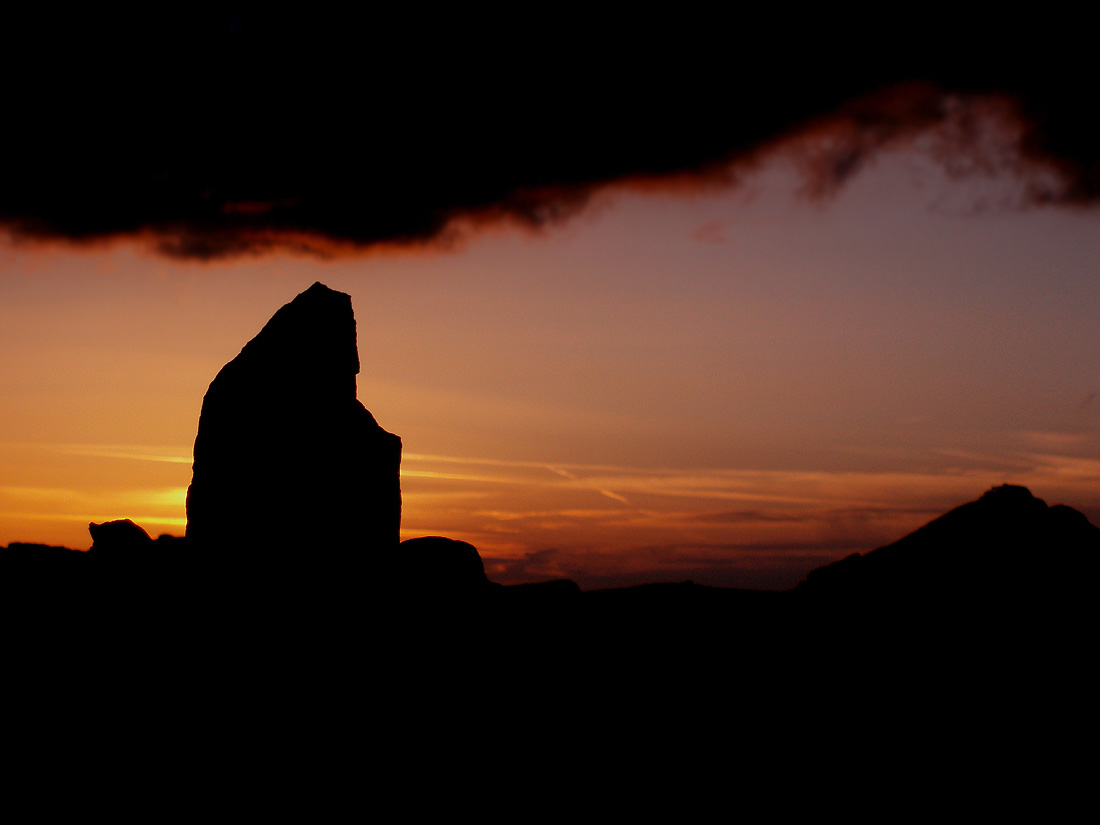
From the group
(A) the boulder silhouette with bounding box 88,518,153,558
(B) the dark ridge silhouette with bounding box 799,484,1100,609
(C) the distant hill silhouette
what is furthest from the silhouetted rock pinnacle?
(B) the dark ridge silhouette with bounding box 799,484,1100,609

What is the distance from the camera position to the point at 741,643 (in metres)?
35.1

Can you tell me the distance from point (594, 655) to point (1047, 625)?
14980 mm

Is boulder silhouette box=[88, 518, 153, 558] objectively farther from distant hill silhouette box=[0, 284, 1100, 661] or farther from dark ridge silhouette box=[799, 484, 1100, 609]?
dark ridge silhouette box=[799, 484, 1100, 609]

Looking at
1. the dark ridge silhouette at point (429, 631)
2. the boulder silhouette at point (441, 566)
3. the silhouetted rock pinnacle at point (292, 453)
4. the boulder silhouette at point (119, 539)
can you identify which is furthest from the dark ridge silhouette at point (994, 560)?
the boulder silhouette at point (119, 539)

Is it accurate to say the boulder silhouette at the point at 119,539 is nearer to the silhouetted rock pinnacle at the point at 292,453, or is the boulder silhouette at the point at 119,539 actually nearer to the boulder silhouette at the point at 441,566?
the silhouetted rock pinnacle at the point at 292,453

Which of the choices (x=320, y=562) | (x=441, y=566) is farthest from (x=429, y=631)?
(x=441, y=566)

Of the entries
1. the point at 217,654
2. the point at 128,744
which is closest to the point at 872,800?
the point at 128,744

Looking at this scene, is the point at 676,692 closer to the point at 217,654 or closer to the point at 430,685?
the point at 430,685

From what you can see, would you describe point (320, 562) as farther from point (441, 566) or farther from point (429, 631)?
point (441, 566)

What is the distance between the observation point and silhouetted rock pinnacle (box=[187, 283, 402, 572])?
3712cm

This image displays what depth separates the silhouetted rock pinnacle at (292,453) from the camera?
37.1 metres

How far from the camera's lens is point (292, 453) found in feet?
123

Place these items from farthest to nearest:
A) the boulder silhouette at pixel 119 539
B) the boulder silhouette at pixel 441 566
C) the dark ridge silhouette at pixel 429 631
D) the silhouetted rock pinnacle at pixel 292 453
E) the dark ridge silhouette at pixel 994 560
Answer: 1. the boulder silhouette at pixel 119 539
2. the boulder silhouette at pixel 441 566
3. the silhouetted rock pinnacle at pixel 292 453
4. the dark ridge silhouette at pixel 994 560
5. the dark ridge silhouette at pixel 429 631

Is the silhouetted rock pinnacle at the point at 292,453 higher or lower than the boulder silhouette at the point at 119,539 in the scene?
higher
